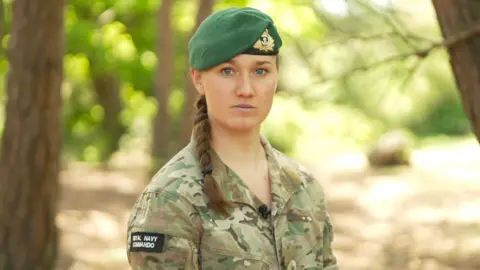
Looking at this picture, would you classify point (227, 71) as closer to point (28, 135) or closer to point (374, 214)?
point (28, 135)

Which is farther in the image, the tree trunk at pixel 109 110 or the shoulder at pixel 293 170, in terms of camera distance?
the tree trunk at pixel 109 110

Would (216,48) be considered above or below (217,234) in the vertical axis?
above

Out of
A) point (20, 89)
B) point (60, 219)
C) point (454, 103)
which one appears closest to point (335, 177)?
point (60, 219)

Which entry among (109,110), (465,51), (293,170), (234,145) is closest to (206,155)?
(234,145)

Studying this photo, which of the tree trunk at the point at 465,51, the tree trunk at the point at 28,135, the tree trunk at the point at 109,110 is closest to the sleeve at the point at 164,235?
the tree trunk at the point at 465,51

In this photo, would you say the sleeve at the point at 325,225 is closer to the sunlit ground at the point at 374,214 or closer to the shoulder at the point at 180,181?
the shoulder at the point at 180,181

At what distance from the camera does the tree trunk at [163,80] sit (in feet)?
45.4

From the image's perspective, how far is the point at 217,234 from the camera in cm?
228

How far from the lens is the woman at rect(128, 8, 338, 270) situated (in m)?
2.26

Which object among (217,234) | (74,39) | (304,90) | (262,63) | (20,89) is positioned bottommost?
(217,234)

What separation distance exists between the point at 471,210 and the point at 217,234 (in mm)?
10665

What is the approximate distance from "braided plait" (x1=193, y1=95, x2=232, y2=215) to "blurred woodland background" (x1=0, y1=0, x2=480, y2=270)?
8.09ft

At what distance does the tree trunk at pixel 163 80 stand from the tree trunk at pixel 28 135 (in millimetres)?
6126

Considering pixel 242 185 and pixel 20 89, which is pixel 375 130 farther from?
pixel 242 185
